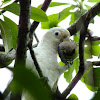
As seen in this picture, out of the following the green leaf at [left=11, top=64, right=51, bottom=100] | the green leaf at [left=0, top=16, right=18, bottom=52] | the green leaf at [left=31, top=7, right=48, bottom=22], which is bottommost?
the green leaf at [left=0, top=16, right=18, bottom=52]

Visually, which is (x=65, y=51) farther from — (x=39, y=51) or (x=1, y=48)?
(x=1, y=48)

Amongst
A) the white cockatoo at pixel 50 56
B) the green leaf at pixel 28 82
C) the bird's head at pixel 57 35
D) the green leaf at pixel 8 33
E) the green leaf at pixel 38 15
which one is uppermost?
the green leaf at pixel 28 82

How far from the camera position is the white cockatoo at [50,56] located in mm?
1149

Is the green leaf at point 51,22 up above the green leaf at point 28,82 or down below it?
below

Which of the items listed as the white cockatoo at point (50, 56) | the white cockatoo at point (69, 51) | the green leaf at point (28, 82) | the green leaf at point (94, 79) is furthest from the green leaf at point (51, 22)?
the green leaf at point (28, 82)

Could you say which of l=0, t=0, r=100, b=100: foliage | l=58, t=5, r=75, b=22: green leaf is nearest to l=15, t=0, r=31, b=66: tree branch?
l=0, t=0, r=100, b=100: foliage

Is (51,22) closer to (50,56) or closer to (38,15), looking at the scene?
(50,56)

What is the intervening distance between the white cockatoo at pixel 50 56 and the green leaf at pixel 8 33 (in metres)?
0.15

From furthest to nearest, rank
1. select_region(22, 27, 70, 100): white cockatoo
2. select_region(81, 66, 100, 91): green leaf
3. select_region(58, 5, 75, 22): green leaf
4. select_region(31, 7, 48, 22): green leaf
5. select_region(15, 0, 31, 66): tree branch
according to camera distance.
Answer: select_region(58, 5, 75, 22): green leaf < select_region(22, 27, 70, 100): white cockatoo < select_region(31, 7, 48, 22): green leaf < select_region(81, 66, 100, 91): green leaf < select_region(15, 0, 31, 66): tree branch

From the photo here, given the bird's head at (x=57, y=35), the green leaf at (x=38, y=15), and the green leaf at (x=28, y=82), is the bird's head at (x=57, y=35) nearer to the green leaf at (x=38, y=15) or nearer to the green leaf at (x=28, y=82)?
the green leaf at (x=38, y=15)

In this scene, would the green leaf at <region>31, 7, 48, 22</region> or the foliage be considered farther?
the green leaf at <region>31, 7, 48, 22</region>

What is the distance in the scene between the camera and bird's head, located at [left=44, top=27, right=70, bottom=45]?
134 centimetres

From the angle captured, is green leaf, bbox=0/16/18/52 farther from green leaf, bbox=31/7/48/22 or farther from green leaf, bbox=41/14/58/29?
green leaf, bbox=41/14/58/29

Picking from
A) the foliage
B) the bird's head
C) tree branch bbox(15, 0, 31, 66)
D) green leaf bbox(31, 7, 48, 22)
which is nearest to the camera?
the foliage
